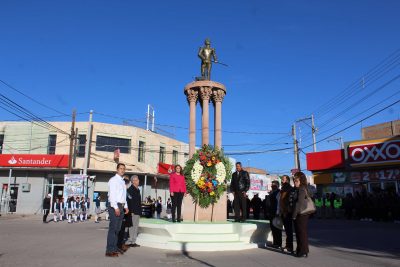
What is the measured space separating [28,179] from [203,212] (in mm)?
25568

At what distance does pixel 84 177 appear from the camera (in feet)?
78.7

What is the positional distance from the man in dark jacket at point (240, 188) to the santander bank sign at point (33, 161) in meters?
23.5

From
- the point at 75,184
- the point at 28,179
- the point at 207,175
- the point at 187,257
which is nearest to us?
the point at 187,257

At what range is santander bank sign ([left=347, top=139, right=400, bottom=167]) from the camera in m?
23.1

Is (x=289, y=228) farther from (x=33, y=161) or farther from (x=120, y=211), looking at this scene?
(x=33, y=161)

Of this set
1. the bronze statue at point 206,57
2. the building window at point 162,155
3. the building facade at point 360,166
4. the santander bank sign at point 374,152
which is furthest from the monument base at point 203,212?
the building window at point 162,155

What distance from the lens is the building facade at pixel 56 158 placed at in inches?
1215

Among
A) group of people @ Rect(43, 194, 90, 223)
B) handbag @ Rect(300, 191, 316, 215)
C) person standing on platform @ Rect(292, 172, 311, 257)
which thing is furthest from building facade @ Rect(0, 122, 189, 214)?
handbag @ Rect(300, 191, 316, 215)

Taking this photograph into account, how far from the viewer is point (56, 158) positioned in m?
30.9

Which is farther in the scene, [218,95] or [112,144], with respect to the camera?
[112,144]

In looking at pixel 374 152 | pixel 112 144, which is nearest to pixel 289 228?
pixel 374 152

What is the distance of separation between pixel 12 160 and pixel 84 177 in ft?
35.6

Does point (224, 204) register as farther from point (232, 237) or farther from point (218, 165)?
point (232, 237)

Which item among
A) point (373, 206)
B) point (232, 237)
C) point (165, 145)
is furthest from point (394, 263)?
point (165, 145)
